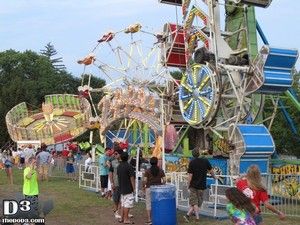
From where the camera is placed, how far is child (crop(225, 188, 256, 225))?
596 cm

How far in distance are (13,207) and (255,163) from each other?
31.5ft

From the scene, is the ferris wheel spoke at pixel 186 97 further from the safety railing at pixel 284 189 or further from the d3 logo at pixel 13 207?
the d3 logo at pixel 13 207

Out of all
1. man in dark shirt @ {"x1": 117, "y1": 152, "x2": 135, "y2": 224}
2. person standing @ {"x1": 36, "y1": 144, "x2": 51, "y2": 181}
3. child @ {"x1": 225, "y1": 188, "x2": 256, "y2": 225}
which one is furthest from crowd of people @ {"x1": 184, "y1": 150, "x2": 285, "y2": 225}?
person standing @ {"x1": 36, "y1": 144, "x2": 51, "y2": 181}

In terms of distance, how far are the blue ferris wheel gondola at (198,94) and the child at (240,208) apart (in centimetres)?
1004

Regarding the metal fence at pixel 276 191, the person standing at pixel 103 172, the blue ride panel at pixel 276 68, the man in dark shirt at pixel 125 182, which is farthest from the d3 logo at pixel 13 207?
Answer: the blue ride panel at pixel 276 68

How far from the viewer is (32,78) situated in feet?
241

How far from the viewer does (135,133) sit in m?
29.7

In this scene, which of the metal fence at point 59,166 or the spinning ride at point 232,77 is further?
the metal fence at point 59,166

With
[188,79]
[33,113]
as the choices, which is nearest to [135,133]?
[188,79]

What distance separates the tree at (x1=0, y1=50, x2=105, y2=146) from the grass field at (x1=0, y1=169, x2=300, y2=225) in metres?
45.3

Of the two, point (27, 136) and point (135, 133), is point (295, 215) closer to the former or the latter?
point (135, 133)

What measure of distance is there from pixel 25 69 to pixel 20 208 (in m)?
69.1

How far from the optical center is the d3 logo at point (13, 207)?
662 cm

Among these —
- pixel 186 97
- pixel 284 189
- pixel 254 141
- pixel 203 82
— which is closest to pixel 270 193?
pixel 284 189
